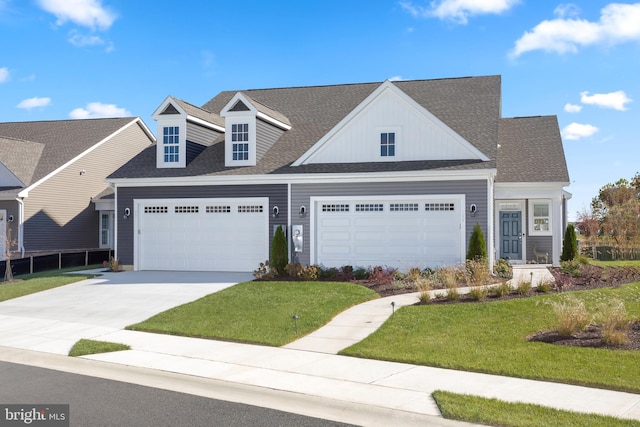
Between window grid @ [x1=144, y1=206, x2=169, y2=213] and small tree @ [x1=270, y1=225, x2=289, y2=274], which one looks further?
window grid @ [x1=144, y1=206, x2=169, y2=213]

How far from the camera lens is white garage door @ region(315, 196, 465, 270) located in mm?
19250

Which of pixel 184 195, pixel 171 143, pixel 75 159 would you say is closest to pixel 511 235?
pixel 184 195

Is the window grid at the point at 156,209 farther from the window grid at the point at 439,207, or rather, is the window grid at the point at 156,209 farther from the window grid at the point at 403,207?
the window grid at the point at 439,207

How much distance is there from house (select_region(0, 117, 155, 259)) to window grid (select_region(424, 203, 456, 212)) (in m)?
17.1

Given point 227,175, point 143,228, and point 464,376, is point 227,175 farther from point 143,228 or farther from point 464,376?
point 464,376

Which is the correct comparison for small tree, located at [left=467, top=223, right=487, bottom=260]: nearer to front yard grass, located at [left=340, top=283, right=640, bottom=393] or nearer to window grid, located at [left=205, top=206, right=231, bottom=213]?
front yard grass, located at [left=340, top=283, right=640, bottom=393]

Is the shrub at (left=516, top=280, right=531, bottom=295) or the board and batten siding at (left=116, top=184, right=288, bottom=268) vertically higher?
the board and batten siding at (left=116, top=184, right=288, bottom=268)

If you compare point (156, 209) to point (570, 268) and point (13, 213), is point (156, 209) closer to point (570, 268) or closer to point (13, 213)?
point (13, 213)

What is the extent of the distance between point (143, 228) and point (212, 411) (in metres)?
16.3

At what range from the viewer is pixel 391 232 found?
1981cm

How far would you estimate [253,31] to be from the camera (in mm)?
20094

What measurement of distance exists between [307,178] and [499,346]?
11.6 m

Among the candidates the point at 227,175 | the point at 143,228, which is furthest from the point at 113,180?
the point at 227,175

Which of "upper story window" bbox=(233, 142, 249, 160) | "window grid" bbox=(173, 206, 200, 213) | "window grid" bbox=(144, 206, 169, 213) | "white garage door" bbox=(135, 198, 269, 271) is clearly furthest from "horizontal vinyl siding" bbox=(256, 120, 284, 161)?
"window grid" bbox=(144, 206, 169, 213)
